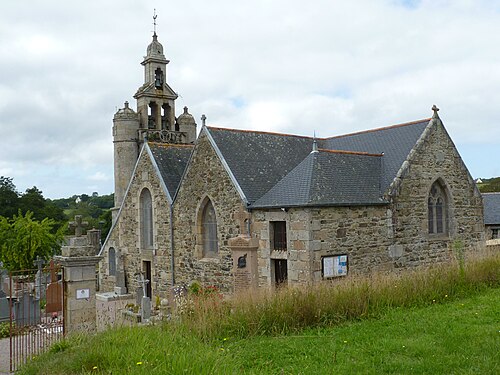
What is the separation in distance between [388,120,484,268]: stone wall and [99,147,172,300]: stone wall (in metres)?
8.86

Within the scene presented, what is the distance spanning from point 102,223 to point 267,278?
38.2 m

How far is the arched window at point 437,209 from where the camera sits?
60.0 feet

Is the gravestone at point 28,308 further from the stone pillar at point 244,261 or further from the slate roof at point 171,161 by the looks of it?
the slate roof at point 171,161

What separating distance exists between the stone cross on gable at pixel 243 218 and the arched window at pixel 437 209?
684 centimetres

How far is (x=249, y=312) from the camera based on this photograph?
8.72 m

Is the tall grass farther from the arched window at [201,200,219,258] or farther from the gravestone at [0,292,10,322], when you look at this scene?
the gravestone at [0,292,10,322]

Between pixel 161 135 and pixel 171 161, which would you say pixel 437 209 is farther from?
pixel 161 135

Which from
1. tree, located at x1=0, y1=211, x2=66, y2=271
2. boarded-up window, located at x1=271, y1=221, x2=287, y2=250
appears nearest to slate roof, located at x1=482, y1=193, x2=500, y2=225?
boarded-up window, located at x1=271, y1=221, x2=287, y2=250

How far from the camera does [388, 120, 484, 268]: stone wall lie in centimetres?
1675

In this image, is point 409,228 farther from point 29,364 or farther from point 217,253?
point 29,364

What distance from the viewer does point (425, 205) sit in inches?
693

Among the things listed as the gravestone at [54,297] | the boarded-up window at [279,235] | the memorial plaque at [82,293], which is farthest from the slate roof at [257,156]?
the gravestone at [54,297]

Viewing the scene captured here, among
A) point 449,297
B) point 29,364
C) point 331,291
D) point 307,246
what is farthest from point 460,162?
point 29,364

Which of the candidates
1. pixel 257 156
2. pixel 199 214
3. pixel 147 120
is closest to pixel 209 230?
pixel 199 214
